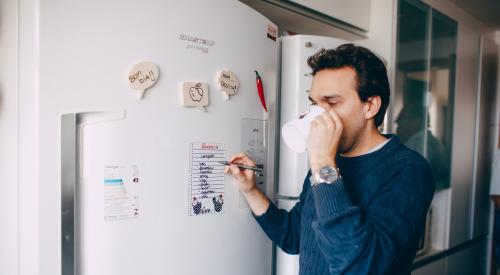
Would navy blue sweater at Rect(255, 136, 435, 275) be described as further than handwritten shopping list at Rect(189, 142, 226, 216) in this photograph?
No

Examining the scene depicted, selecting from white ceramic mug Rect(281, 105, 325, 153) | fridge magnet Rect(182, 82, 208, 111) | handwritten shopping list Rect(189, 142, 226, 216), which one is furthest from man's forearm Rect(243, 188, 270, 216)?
fridge magnet Rect(182, 82, 208, 111)

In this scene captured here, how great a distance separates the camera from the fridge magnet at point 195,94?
0.98m

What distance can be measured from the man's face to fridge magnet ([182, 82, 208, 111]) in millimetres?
316

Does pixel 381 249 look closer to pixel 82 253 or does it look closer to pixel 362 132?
pixel 362 132

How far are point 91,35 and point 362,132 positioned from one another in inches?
28.8

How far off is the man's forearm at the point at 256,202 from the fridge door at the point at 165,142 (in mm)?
26

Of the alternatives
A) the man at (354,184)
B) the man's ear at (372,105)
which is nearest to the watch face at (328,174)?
the man at (354,184)

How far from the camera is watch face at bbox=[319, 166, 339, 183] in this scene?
878 millimetres

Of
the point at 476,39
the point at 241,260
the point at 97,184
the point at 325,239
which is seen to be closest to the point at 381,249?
the point at 325,239

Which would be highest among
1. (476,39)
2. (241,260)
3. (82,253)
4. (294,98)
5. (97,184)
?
(476,39)

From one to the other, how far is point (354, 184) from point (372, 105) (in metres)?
0.22

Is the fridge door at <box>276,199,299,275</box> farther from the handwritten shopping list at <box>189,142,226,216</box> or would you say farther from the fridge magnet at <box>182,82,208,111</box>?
the fridge magnet at <box>182,82,208,111</box>

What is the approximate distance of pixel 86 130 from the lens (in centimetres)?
82

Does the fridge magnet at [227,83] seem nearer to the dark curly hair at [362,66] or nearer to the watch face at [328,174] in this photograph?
the dark curly hair at [362,66]
